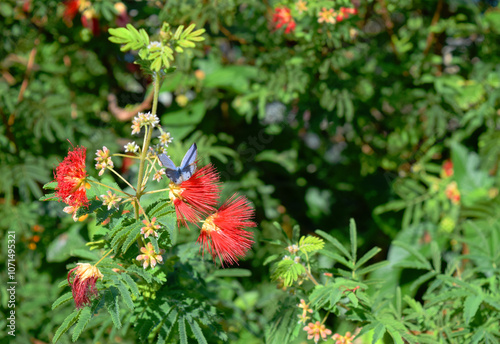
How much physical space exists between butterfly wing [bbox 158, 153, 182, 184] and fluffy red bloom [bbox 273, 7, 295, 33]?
2.81 ft

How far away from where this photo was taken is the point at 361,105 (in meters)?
1.87

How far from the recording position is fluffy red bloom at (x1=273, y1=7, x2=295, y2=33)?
4.81ft

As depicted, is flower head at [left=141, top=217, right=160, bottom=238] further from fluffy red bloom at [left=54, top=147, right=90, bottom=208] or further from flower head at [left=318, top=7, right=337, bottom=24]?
flower head at [left=318, top=7, right=337, bottom=24]

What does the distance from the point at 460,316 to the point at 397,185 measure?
0.90m

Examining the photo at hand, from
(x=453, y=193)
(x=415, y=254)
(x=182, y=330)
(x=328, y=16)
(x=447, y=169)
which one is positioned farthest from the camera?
(x=447, y=169)

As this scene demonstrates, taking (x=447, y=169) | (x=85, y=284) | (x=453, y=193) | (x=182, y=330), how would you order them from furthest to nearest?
(x=447, y=169) < (x=453, y=193) < (x=182, y=330) < (x=85, y=284)

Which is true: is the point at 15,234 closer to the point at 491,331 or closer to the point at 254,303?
the point at 254,303

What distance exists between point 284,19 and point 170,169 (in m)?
0.88

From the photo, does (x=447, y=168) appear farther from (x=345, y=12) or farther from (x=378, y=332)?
(x=378, y=332)

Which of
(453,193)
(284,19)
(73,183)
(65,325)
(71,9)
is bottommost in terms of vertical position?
(453,193)

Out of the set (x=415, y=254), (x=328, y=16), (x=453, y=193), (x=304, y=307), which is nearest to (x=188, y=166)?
(x=304, y=307)

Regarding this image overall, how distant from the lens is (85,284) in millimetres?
775

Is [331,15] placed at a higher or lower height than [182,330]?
higher

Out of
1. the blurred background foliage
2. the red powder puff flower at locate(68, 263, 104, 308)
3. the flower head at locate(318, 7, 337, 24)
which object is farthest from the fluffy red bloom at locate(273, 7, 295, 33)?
the red powder puff flower at locate(68, 263, 104, 308)
